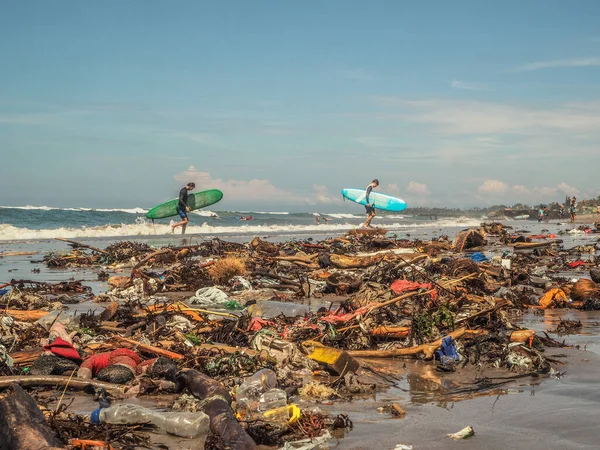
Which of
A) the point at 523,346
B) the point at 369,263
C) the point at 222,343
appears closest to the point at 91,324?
the point at 222,343

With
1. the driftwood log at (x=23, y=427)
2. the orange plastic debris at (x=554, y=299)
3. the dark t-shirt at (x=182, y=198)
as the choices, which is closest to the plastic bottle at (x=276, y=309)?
the orange plastic debris at (x=554, y=299)

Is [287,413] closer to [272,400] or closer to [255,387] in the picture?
[272,400]

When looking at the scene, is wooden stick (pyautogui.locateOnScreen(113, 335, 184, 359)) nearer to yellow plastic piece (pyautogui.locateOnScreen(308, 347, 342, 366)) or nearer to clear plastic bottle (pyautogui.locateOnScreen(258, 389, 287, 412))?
yellow plastic piece (pyautogui.locateOnScreen(308, 347, 342, 366))

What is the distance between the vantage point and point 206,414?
4344 millimetres

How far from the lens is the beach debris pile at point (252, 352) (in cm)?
419

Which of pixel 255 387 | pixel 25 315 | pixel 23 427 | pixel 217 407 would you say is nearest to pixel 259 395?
pixel 255 387

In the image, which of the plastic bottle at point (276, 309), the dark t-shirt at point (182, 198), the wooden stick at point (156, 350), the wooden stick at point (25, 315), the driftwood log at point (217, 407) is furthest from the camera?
the dark t-shirt at point (182, 198)

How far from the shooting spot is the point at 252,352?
6.07 meters

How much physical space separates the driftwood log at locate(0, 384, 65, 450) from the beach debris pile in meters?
0.01

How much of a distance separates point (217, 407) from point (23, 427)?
50.3 inches

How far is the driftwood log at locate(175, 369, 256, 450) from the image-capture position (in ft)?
12.5

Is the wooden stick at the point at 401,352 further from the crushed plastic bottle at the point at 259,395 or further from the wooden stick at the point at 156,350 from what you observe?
the wooden stick at the point at 156,350

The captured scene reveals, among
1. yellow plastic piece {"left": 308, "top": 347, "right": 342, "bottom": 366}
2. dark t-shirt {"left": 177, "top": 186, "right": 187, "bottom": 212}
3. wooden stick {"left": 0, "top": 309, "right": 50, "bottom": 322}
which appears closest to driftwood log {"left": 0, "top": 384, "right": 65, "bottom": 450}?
yellow plastic piece {"left": 308, "top": 347, "right": 342, "bottom": 366}

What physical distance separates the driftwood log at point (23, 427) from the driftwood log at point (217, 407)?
3.07 feet
